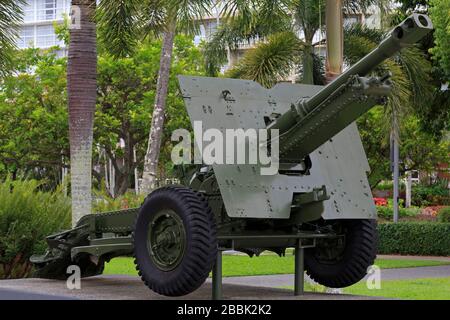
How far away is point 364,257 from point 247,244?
1.26 metres

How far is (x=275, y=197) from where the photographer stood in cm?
895

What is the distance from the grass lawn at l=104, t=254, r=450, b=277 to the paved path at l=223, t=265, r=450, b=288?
58cm

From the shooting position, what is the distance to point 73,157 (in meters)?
14.7

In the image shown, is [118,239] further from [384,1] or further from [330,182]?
[384,1]

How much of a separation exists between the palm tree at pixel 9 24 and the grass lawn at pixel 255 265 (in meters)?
3.77

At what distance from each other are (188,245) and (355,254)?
6.59 feet

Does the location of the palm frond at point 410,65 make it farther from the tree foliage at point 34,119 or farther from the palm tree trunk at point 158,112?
the tree foliage at point 34,119

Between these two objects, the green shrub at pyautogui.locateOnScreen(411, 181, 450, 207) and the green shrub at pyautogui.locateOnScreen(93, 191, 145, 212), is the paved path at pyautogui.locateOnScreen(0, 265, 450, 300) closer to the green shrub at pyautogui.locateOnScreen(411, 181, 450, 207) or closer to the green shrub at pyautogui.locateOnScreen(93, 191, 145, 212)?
the green shrub at pyautogui.locateOnScreen(93, 191, 145, 212)

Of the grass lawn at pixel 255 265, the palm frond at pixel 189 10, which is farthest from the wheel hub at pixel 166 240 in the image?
the grass lawn at pixel 255 265

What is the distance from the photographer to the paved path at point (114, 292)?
9.11 metres

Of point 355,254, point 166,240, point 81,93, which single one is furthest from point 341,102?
point 81,93

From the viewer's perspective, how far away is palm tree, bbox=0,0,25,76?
46.4ft
